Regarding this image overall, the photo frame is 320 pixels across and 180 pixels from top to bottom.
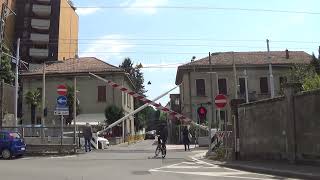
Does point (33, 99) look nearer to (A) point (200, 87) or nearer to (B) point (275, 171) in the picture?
(A) point (200, 87)

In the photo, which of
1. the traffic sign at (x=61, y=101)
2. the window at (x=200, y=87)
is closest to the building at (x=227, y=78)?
the window at (x=200, y=87)

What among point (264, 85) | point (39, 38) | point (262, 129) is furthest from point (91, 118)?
point (262, 129)

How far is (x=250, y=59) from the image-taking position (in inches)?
2694

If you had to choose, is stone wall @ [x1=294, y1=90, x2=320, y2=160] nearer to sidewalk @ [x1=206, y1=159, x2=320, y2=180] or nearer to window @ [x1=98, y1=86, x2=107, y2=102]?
sidewalk @ [x1=206, y1=159, x2=320, y2=180]

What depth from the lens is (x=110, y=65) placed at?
217 feet

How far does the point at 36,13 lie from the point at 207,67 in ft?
121

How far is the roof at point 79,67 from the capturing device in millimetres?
64312

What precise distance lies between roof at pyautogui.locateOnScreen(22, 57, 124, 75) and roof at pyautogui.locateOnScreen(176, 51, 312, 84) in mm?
9216

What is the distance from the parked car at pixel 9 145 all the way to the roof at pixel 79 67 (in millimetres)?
36308

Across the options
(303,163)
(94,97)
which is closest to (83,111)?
(94,97)

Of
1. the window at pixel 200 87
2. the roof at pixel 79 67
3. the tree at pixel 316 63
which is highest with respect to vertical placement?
the roof at pixel 79 67

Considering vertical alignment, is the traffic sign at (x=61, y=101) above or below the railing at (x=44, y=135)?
above

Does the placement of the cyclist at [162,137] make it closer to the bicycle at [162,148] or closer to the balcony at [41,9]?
the bicycle at [162,148]

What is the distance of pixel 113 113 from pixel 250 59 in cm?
1996
